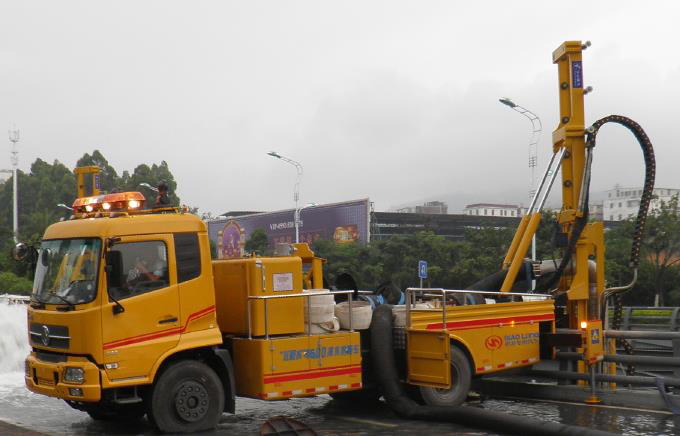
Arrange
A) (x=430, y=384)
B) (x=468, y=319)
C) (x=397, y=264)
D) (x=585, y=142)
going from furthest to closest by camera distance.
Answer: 1. (x=397, y=264)
2. (x=585, y=142)
3. (x=468, y=319)
4. (x=430, y=384)

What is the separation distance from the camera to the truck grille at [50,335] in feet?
30.2

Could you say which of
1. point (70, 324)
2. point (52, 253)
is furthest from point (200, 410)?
point (52, 253)

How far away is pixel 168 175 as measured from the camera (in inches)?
3219

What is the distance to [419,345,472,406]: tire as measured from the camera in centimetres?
1098

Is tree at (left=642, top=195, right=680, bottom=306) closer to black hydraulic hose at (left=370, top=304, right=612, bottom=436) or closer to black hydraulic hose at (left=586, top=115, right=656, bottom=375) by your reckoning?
black hydraulic hose at (left=586, top=115, right=656, bottom=375)

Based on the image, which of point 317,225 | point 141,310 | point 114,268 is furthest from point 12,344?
point 317,225

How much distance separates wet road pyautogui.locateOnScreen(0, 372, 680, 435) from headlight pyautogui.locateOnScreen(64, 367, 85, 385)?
1375 millimetres

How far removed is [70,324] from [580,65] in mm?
8530

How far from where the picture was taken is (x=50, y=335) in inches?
370

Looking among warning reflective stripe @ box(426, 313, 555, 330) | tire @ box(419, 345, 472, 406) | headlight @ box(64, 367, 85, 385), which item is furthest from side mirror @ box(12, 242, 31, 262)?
tire @ box(419, 345, 472, 406)

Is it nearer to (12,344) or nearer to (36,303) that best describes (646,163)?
(36,303)

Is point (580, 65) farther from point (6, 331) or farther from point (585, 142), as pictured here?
point (6, 331)

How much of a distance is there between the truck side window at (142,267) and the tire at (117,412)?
2093mm

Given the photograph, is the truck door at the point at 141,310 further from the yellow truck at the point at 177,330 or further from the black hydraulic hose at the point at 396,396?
the black hydraulic hose at the point at 396,396
